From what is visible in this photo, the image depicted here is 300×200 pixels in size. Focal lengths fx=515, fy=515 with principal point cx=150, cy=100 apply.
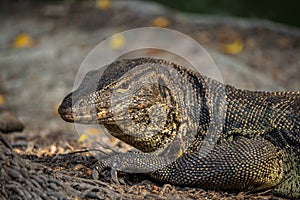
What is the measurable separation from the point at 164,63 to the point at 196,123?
0.87 m

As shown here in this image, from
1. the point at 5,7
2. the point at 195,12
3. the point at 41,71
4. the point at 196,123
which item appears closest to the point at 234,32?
the point at 195,12

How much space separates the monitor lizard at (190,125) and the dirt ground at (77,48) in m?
2.61

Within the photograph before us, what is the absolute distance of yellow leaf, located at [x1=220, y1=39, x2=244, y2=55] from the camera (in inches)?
601

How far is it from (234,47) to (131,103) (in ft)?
→ 32.5

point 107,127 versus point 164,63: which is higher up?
point 164,63

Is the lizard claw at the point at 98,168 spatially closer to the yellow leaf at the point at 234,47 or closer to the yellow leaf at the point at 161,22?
the yellow leaf at the point at 234,47

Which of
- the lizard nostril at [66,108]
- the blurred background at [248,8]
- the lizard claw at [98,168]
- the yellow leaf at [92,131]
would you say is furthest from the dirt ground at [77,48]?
the lizard nostril at [66,108]

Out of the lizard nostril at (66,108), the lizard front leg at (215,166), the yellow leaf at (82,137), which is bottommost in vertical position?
the yellow leaf at (82,137)

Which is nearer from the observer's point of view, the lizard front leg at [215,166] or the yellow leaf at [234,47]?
the lizard front leg at [215,166]

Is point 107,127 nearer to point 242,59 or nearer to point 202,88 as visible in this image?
point 202,88

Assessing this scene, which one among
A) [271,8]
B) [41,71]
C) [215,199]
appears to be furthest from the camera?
[271,8]

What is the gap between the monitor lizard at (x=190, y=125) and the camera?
5984 mm

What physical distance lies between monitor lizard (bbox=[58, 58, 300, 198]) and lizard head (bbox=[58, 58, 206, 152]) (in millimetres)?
12

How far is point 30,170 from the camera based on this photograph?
5297 millimetres
